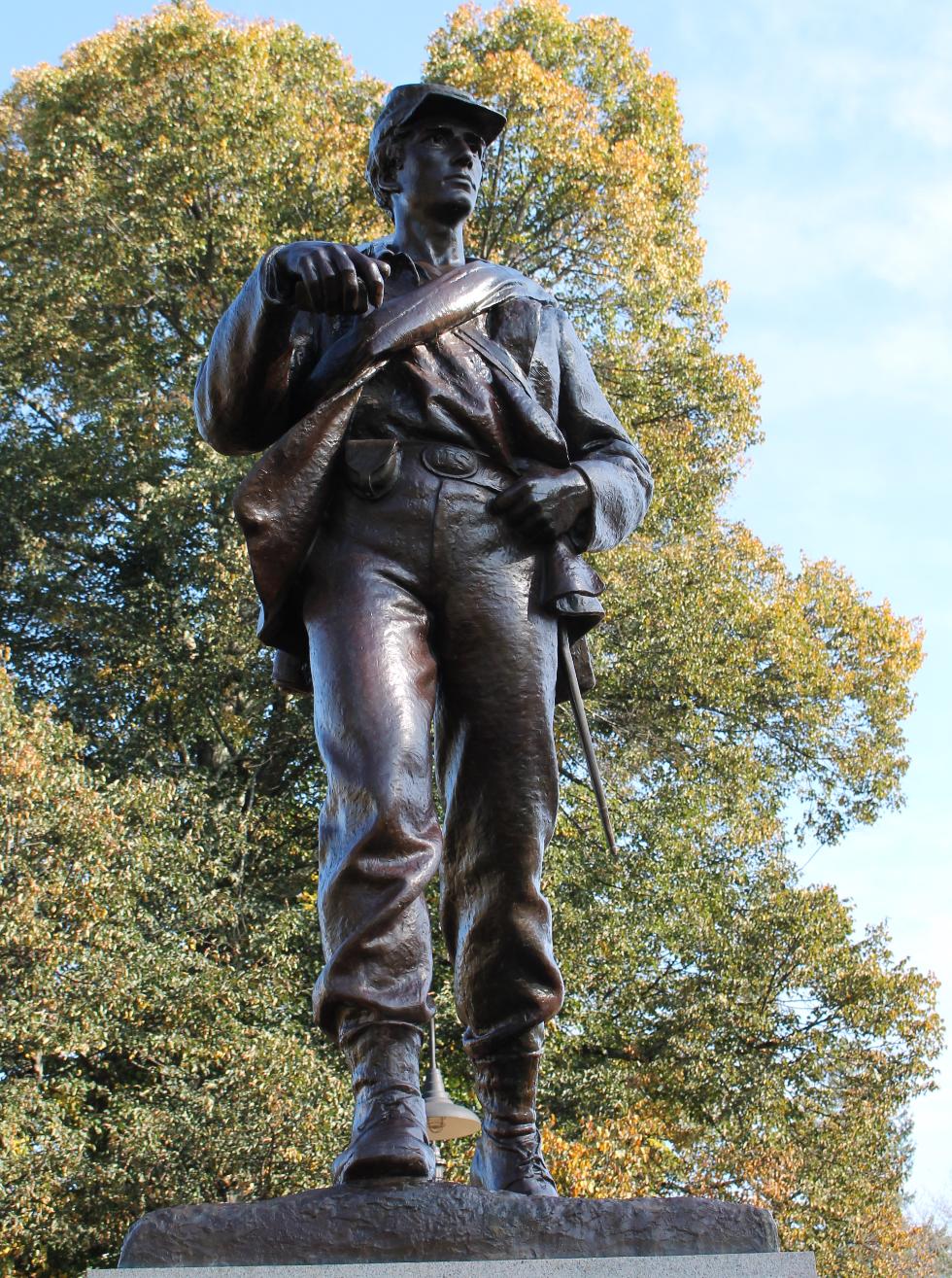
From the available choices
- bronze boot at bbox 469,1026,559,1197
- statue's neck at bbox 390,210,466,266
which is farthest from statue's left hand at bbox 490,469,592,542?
bronze boot at bbox 469,1026,559,1197

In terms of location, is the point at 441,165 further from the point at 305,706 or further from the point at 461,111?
the point at 305,706

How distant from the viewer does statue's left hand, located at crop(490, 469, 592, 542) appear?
10.7 ft

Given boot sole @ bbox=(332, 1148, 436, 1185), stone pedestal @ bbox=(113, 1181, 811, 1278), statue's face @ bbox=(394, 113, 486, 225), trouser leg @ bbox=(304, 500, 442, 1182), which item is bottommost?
stone pedestal @ bbox=(113, 1181, 811, 1278)

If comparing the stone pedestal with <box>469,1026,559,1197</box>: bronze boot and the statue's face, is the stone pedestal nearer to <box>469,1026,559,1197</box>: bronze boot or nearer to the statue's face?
<box>469,1026,559,1197</box>: bronze boot

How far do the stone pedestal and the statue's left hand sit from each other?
1.38 m

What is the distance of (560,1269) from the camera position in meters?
2.33

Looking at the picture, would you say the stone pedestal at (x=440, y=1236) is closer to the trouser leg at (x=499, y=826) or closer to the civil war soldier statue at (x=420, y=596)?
the civil war soldier statue at (x=420, y=596)

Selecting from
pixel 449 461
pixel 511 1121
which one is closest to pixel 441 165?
pixel 449 461

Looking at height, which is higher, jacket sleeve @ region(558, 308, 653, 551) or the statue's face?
the statue's face

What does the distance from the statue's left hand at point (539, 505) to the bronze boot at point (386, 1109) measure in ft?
3.57

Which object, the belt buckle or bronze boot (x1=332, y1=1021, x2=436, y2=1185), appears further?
the belt buckle

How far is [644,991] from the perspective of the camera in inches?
611

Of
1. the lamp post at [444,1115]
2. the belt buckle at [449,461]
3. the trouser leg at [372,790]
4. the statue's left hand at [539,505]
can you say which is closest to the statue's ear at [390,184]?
the belt buckle at [449,461]

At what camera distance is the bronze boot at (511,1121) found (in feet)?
10.0
